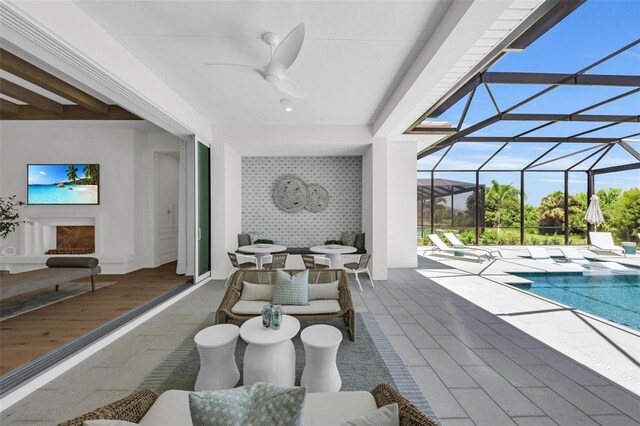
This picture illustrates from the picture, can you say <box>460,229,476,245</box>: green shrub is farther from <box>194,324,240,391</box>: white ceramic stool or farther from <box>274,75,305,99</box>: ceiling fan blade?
<box>194,324,240,391</box>: white ceramic stool

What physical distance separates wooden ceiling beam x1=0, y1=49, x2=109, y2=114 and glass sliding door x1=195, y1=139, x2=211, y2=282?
1.77 metres

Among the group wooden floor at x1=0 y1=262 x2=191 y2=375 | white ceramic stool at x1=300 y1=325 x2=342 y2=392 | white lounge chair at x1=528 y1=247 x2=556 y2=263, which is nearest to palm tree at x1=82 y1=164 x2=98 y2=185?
wooden floor at x1=0 y1=262 x2=191 y2=375

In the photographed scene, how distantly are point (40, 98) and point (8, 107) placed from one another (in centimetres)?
105

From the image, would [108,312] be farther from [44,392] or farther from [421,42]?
[421,42]

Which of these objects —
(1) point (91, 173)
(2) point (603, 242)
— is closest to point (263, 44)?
(1) point (91, 173)

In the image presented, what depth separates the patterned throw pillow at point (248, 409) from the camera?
89 centimetres

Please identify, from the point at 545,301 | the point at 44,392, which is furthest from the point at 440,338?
the point at 44,392

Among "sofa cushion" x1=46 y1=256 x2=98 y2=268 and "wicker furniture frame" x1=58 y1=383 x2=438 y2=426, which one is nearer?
"wicker furniture frame" x1=58 y1=383 x2=438 y2=426

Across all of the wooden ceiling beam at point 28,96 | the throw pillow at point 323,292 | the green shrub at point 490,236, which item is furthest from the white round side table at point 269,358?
the green shrub at point 490,236

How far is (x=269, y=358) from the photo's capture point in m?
2.06

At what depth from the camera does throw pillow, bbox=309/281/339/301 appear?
3.23 metres

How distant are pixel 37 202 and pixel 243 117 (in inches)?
187

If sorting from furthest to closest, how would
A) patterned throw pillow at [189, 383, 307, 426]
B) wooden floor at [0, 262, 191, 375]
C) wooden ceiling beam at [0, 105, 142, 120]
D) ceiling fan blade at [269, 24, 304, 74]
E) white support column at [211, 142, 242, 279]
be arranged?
white support column at [211, 142, 242, 279] < wooden ceiling beam at [0, 105, 142, 120] < wooden floor at [0, 262, 191, 375] < ceiling fan blade at [269, 24, 304, 74] < patterned throw pillow at [189, 383, 307, 426]

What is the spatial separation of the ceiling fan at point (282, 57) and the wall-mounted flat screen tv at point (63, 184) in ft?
16.2
